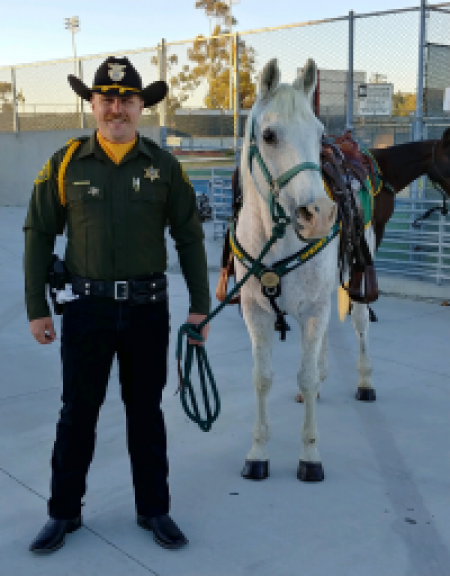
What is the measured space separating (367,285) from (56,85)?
13558 millimetres

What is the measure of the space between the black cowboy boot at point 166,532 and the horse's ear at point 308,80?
6.95 feet

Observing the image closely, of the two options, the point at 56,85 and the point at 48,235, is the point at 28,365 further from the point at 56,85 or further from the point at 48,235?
the point at 56,85

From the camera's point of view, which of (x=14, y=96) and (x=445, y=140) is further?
(x=14, y=96)

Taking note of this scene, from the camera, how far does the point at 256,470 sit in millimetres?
3688

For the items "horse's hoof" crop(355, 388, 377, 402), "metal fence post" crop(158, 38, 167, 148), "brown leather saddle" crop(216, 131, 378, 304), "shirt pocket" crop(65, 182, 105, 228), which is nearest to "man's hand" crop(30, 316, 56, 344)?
"shirt pocket" crop(65, 182, 105, 228)

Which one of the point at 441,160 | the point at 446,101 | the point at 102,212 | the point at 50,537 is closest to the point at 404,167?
the point at 441,160

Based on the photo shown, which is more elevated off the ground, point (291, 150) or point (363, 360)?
point (291, 150)

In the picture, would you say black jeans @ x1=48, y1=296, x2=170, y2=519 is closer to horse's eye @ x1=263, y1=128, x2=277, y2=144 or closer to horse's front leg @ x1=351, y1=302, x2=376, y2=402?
horse's eye @ x1=263, y1=128, x2=277, y2=144

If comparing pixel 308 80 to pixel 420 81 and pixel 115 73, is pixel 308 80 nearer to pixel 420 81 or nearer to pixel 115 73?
pixel 115 73

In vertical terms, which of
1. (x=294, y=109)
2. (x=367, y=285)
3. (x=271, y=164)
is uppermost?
(x=294, y=109)

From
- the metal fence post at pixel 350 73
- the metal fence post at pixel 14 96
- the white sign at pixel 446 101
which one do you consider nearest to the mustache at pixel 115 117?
the white sign at pixel 446 101

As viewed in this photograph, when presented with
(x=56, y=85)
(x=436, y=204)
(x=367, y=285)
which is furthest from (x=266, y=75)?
(x=56, y=85)

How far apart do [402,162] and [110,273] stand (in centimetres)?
417

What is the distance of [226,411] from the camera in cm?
468
